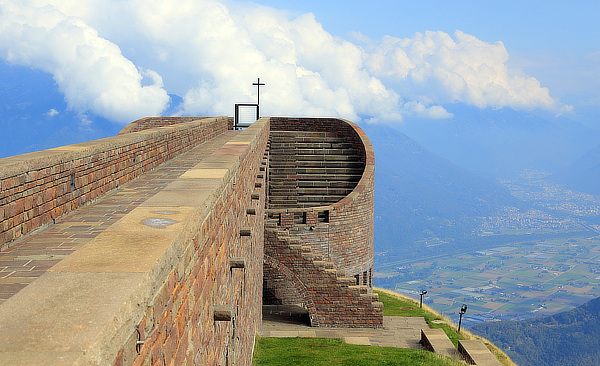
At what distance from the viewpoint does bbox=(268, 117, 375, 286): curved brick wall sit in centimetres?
1745

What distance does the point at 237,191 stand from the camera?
6379mm

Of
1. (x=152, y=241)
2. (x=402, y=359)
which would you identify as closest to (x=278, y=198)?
(x=402, y=359)

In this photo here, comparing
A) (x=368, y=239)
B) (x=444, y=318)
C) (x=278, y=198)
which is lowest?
(x=444, y=318)

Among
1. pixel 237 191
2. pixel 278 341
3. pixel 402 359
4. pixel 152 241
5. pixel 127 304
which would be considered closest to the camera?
pixel 127 304

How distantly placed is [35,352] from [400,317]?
17408 mm

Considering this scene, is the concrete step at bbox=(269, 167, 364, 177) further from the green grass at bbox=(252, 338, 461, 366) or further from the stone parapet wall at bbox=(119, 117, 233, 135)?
the green grass at bbox=(252, 338, 461, 366)

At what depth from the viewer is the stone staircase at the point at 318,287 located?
1588cm

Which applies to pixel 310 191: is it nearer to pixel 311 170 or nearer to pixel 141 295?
pixel 311 170

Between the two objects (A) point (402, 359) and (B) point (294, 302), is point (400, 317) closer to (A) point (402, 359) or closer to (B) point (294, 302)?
(B) point (294, 302)

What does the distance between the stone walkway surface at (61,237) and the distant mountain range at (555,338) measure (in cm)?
12964

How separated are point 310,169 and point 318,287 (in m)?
6.42

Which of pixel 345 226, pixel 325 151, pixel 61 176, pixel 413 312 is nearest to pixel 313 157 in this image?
pixel 325 151

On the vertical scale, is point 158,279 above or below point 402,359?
above

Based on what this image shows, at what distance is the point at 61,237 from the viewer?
6246mm
